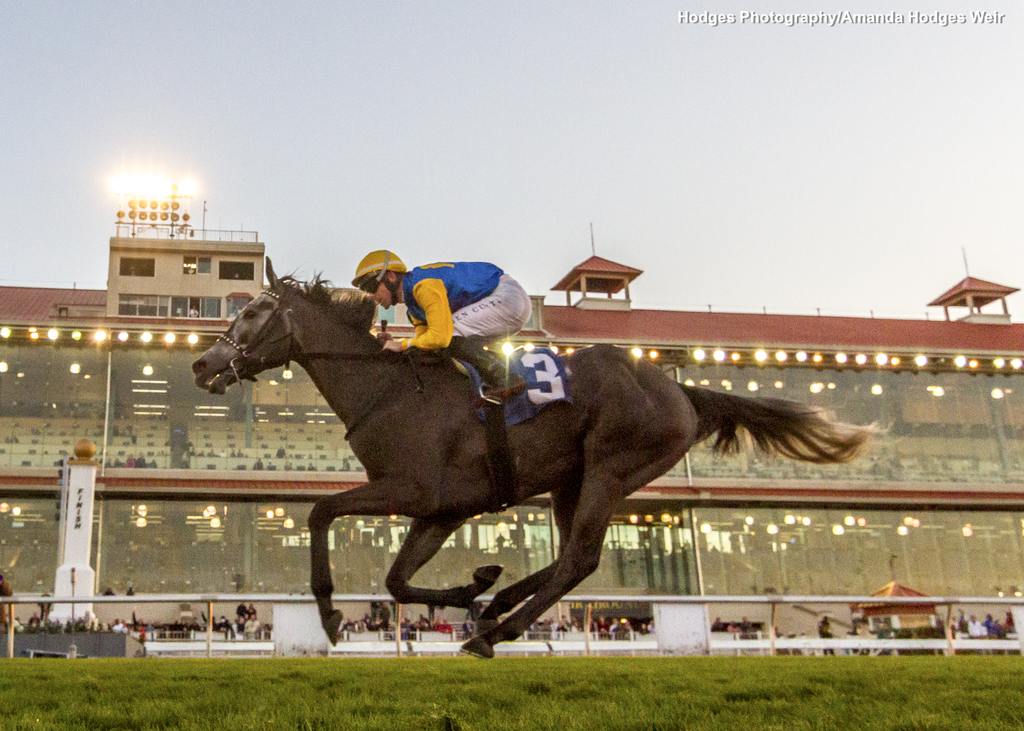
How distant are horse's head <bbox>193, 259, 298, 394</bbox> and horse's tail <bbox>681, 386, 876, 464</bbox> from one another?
2902 mm

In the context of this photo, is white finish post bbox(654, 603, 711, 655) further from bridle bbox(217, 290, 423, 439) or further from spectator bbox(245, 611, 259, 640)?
spectator bbox(245, 611, 259, 640)

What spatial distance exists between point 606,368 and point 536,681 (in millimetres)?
2369

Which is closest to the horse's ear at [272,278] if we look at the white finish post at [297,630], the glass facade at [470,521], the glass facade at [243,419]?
the white finish post at [297,630]

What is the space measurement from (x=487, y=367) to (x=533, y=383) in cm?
31

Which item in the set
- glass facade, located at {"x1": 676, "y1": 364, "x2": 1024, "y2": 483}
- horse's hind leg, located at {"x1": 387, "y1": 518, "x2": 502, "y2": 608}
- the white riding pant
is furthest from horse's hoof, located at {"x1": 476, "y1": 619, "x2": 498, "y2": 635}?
glass facade, located at {"x1": 676, "y1": 364, "x2": 1024, "y2": 483}

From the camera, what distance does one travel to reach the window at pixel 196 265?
159ft

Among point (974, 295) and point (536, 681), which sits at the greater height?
point (974, 295)

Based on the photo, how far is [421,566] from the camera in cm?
650

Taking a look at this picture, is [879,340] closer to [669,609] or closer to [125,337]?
[125,337]

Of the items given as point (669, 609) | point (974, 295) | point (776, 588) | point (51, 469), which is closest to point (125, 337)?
point (51, 469)

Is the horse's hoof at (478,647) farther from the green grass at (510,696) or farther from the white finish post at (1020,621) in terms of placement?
the white finish post at (1020,621)

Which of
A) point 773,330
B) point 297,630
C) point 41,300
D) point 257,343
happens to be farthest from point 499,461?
point 41,300

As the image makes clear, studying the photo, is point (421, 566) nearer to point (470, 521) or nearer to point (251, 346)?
point (251, 346)

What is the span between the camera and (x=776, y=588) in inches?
1678
